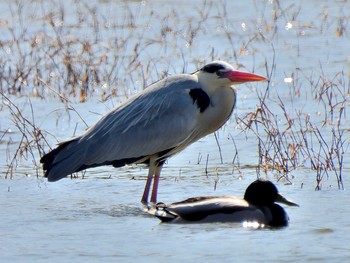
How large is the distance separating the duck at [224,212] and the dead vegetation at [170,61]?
0.99 m

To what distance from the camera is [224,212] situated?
28.7 feet

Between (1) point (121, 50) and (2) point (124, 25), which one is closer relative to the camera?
(1) point (121, 50)

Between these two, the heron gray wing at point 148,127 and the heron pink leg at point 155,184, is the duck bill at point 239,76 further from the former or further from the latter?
the heron pink leg at point 155,184

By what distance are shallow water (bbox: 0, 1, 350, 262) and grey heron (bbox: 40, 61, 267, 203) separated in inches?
12.0

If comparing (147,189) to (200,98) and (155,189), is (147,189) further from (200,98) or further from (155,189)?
(200,98)

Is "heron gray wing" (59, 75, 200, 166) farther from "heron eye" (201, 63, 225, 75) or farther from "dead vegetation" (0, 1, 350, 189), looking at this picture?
"dead vegetation" (0, 1, 350, 189)

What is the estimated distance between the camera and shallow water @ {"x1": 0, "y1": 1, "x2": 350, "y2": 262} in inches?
314

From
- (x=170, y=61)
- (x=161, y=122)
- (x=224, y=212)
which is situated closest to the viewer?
(x=224, y=212)

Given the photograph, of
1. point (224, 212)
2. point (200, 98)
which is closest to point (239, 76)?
point (200, 98)

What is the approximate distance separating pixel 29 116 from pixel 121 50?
3.00 metres

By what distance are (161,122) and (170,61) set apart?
5114 mm

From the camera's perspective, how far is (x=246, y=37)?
16.2 meters

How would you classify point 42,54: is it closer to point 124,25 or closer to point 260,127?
point 124,25

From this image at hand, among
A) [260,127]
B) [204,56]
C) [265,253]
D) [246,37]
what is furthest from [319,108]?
[265,253]
